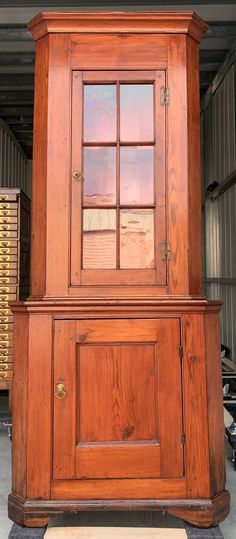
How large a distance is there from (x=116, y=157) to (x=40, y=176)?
0.35 metres

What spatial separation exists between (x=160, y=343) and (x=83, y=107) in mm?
1088

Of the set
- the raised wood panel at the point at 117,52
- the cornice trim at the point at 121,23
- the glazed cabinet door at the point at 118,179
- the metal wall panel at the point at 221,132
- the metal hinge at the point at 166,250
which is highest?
the metal wall panel at the point at 221,132

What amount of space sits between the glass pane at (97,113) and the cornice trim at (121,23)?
25 centimetres

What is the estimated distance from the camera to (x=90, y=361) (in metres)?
1.86

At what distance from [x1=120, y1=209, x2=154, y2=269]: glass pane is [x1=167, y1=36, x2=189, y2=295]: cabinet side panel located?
9 centimetres

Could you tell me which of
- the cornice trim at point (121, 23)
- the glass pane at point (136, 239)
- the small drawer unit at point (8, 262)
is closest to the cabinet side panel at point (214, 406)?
the glass pane at point (136, 239)

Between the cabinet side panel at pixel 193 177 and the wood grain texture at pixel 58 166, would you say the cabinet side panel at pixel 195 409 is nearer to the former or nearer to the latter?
the cabinet side panel at pixel 193 177

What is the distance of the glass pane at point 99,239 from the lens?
197cm

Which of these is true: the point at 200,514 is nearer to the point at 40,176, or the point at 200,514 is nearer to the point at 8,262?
the point at 40,176

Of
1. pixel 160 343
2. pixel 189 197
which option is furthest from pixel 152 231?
pixel 160 343

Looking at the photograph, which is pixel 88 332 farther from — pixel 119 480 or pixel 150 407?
pixel 119 480

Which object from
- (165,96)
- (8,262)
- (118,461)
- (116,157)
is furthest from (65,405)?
(8,262)

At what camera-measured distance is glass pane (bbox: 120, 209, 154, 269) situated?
1979mm

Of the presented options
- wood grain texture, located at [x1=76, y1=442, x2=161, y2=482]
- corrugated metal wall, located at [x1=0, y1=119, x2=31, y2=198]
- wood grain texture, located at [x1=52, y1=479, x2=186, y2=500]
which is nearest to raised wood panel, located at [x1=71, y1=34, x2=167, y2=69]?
wood grain texture, located at [x1=76, y1=442, x2=161, y2=482]
